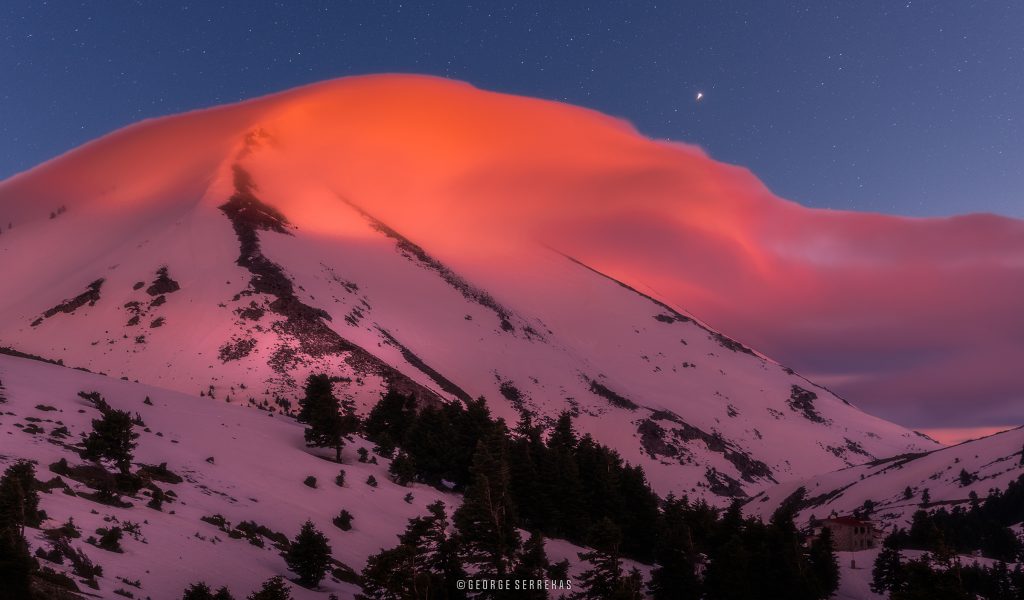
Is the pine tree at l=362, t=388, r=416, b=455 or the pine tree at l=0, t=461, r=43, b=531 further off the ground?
the pine tree at l=362, t=388, r=416, b=455

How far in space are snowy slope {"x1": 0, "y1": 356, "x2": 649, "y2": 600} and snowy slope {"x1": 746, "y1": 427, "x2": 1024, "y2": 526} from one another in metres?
53.0

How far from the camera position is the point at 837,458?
164 metres

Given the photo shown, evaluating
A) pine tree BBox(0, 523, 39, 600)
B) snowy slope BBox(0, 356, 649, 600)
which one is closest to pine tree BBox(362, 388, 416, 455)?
snowy slope BBox(0, 356, 649, 600)

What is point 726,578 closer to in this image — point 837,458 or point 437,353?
point 437,353

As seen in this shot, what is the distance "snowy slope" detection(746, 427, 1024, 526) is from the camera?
88.4 m

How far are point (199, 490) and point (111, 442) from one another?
4395 mm

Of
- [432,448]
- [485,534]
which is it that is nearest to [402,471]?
[432,448]

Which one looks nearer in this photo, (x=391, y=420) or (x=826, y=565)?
(x=826, y=565)

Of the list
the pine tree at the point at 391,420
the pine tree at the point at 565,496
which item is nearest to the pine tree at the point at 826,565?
the pine tree at the point at 565,496

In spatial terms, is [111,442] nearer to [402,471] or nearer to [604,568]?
[604,568]

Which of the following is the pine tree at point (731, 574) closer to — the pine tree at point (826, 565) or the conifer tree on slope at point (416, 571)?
the pine tree at point (826, 565)

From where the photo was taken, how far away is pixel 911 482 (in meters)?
99.6

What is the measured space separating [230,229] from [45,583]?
126m

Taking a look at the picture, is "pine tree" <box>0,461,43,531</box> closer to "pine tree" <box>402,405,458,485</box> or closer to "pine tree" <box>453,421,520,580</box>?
"pine tree" <box>453,421,520,580</box>
